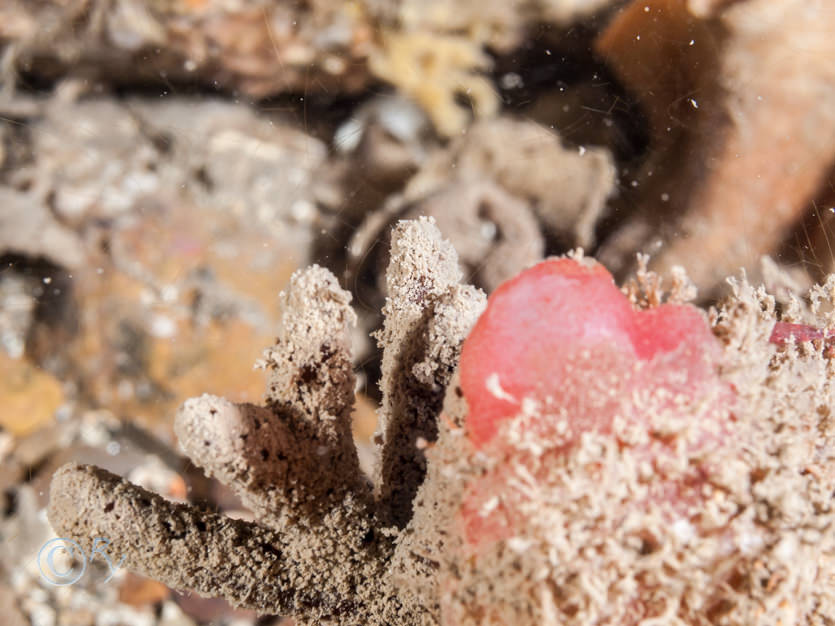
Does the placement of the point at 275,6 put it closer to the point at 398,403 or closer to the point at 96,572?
the point at 398,403

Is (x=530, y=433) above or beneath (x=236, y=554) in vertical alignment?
above

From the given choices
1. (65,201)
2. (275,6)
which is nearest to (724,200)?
(275,6)

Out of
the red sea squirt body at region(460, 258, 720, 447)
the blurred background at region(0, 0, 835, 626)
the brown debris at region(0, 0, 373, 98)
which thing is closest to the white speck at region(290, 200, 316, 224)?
the blurred background at region(0, 0, 835, 626)

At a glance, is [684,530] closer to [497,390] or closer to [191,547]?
[497,390]

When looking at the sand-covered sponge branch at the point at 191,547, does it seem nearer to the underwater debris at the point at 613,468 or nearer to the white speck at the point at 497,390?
the underwater debris at the point at 613,468

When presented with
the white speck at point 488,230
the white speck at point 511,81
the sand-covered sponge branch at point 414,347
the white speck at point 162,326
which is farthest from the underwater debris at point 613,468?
the white speck at point 162,326

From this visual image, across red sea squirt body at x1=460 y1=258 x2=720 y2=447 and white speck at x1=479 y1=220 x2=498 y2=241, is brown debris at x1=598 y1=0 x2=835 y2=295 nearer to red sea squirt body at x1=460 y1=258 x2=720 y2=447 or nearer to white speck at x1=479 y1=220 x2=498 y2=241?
white speck at x1=479 y1=220 x2=498 y2=241
